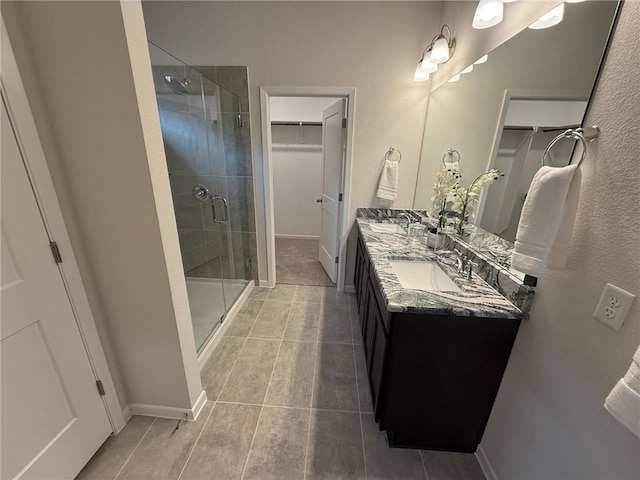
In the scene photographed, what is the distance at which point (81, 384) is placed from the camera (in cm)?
116

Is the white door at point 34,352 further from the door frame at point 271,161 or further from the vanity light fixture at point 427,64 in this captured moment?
the vanity light fixture at point 427,64

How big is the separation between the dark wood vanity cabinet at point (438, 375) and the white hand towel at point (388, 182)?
1455mm

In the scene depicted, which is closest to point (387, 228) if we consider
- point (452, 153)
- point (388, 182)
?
point (388, 182)

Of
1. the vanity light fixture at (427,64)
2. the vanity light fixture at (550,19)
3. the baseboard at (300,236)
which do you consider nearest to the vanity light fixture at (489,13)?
the vanity light fixture at (550,19)

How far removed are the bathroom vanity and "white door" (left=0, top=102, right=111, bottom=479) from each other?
1.44 meters

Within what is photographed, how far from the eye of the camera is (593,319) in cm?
76

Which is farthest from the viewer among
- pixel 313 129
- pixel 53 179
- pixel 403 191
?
pixel 313 129

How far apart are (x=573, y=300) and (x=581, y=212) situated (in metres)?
0.30

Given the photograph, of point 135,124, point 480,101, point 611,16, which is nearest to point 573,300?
point 611,16

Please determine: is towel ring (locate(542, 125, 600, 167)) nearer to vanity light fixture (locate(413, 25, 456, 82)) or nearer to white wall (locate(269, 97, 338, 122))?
vanity light fixture (locate(413, 25, 456, 82))

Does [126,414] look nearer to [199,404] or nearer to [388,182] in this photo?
[199,404]

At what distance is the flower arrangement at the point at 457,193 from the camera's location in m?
1.46

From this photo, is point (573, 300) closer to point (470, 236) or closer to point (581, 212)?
point (581, 212)

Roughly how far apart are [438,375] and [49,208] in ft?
6.06
